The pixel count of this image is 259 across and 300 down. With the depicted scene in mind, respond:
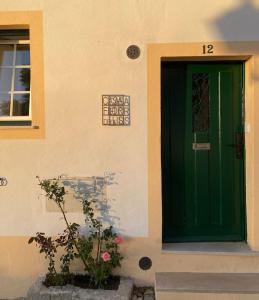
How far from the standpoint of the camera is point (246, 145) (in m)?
5.07

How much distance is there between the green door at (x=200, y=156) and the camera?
5223 millimetres

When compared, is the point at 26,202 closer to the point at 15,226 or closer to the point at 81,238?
the point at 15,226

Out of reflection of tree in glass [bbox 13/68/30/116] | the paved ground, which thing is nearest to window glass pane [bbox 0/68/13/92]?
reflection of tree in glass [bbox 13/68/30/116]

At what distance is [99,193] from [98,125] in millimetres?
744

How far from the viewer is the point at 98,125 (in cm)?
498

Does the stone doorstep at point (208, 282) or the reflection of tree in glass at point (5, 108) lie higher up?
the reflection of tree in glass at point (5, 108)

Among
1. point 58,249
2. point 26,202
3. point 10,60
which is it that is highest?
point 10,60

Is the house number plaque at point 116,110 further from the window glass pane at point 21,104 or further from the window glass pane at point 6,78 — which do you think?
the window glass pane at point 6,78

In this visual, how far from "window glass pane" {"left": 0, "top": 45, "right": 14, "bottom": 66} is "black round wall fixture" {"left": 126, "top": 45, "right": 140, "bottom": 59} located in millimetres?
1397

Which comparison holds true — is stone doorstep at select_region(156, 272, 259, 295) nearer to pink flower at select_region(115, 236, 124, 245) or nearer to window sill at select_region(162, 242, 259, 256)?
window sill at select_region(162, 242, 259, 256)

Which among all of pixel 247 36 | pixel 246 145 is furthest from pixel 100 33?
pixel 246 145

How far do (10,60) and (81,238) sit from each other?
2198mm

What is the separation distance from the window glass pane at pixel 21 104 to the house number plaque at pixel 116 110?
0.94 meters

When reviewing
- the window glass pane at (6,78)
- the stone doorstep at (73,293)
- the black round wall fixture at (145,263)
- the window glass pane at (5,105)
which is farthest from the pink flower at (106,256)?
the window glass pane at (6,78)
